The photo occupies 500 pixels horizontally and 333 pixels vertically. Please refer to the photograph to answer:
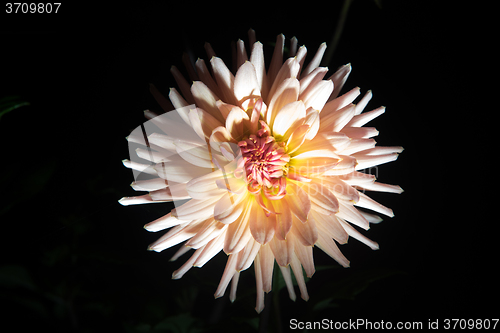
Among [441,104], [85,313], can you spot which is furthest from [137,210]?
[441,104]

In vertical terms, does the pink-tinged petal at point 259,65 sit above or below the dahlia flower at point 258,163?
A: above

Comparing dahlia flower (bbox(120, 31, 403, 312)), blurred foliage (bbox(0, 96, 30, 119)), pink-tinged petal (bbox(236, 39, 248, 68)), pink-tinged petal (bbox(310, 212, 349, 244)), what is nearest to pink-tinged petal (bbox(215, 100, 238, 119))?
dahlia flower (bbox(120, 31, 403, 312))

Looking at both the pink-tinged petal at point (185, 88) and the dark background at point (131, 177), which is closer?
the pink-tinged petal at point (185, 88)

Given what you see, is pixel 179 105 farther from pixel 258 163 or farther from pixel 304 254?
pixel 304 254

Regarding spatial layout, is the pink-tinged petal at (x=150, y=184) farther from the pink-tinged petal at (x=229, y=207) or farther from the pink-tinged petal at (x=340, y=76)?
the pink-tinged petal at (x=340, y=76)

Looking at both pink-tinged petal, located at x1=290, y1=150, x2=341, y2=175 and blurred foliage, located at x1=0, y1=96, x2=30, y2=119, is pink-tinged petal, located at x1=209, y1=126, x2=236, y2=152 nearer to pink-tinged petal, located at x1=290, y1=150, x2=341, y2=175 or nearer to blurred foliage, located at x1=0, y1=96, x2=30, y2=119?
pink-tinged petal, located at x1=290, y1=150, x2=341, y2=175

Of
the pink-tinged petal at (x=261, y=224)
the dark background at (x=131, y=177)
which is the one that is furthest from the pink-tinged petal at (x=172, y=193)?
the dark background at (x=131, y=177)

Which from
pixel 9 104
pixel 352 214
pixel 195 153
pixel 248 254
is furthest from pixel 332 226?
pixel 9 104
